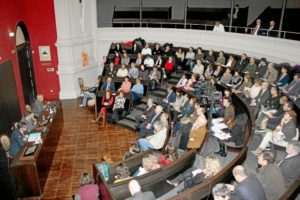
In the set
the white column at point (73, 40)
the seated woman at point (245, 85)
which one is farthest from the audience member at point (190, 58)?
the white column at point (73, 40)

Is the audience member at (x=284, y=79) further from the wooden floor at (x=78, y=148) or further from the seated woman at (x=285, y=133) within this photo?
the wooden floor at (x=78, y=148)

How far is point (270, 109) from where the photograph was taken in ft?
23.6

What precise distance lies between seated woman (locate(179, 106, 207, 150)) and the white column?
646cm

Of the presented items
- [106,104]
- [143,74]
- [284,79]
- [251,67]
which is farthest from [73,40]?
[284,79]

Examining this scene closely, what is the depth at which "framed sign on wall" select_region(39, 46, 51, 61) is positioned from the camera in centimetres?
1114

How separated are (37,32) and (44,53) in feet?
2.57

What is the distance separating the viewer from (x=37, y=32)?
10.9m

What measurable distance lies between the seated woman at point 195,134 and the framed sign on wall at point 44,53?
690 cm

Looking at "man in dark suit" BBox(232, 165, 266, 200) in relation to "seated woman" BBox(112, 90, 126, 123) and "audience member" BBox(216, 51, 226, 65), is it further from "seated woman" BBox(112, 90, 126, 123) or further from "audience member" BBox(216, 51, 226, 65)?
"audience member" BBox(216, 51, 226, 65)

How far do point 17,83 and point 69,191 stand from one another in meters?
4.60

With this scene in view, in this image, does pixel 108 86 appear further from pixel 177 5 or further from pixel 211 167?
pixel 177 5

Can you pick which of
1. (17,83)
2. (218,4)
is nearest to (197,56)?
(218,4)

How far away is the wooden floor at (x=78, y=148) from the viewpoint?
6333 millimetres

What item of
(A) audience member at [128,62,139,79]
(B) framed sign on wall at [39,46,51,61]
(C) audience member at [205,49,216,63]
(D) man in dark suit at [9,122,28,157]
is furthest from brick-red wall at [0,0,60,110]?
(C) audience member at [205,49,216,63]
